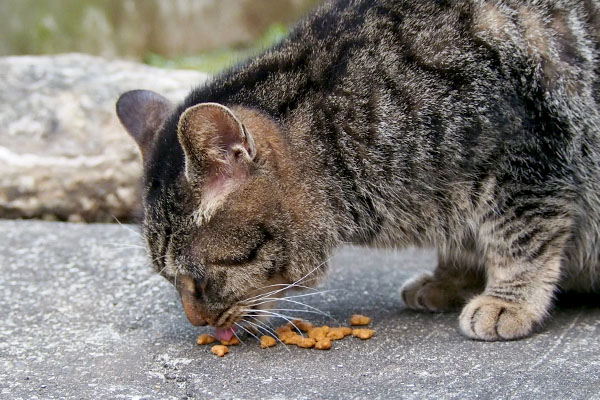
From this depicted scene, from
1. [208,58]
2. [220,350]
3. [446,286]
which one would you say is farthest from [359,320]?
[208,58]

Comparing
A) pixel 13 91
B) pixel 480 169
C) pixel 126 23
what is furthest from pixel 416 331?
pixel 126 23

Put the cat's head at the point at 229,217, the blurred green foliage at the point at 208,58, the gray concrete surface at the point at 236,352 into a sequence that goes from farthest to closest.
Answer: the blurred green foliage at the point at 208,58
the cat's head at the point at 229,217
the gray concrete surface at the point at 236,352

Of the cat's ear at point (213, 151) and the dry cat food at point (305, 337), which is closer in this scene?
the cat's ear at point (213, 151)

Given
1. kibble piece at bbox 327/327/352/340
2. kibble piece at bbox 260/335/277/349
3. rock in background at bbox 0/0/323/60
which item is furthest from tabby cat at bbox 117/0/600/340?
rock in background at bbox 0/0/323/60

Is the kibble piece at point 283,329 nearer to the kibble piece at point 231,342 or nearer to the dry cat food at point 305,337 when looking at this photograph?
the dry cat food at point 305,337

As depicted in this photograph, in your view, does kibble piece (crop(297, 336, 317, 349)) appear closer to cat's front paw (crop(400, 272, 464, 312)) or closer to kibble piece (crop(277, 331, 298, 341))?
kibble piece (crop(277, 331, 298, 341))

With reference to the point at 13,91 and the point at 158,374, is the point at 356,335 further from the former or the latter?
the point at 13,91

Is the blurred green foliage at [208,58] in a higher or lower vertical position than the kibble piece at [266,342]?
higher

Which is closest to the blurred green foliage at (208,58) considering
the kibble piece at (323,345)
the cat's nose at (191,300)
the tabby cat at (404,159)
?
the tabby cat at (404,159)
